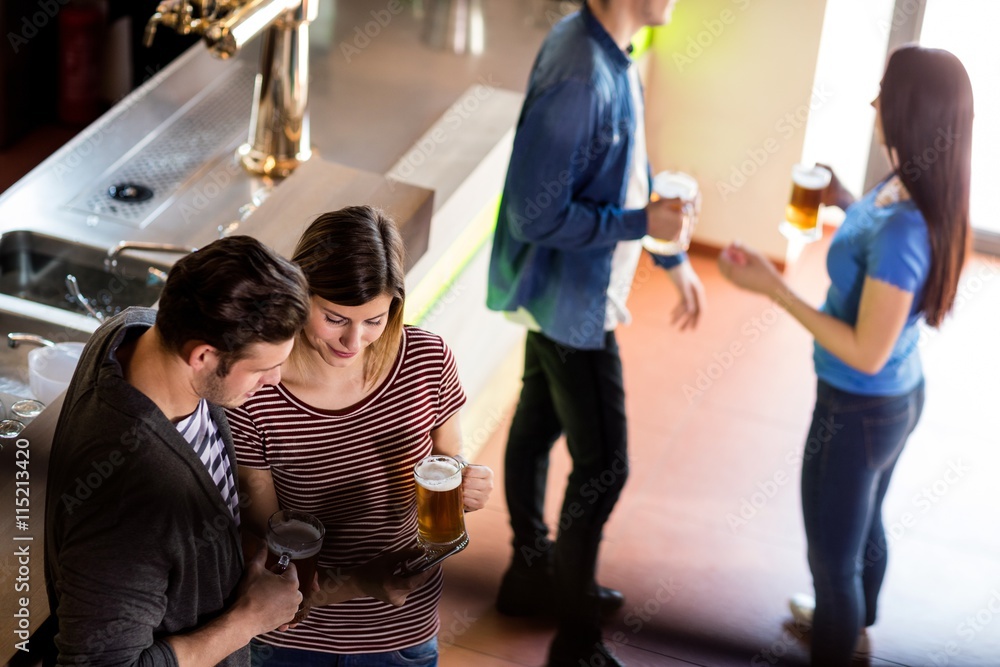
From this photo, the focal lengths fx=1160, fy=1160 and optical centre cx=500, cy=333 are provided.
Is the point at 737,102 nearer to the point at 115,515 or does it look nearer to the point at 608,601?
the point at 608,601

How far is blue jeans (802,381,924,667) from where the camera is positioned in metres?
2.49

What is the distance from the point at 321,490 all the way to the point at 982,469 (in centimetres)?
268

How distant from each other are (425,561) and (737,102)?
305 centimetres

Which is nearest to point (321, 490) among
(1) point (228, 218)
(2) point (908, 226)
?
(1) point (228, 218)

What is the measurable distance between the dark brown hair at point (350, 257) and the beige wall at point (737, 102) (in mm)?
2906

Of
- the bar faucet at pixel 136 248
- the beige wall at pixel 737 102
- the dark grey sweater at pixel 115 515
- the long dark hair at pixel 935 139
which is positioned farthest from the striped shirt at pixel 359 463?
the beige wall at pixel 737 102

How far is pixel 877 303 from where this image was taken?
90.9 inches

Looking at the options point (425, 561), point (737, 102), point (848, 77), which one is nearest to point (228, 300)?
point (425, 561)

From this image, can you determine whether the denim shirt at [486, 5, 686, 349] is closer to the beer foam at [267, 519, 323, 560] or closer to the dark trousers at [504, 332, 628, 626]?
the dark trousers at [504, 332, 628, 626]

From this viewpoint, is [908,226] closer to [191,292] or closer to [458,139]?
[458,139]

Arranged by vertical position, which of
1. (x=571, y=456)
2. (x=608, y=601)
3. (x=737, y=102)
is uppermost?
(x=737, y=102)

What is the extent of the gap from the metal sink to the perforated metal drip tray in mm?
125

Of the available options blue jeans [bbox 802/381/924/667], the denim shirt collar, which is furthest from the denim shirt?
blue jeans [bbox 802/381/924/667]

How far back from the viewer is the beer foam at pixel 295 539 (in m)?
1.63
